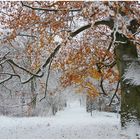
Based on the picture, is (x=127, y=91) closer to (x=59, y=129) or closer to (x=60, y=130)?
(x=60, y=130)

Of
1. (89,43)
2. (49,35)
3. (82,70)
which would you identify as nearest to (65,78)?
(82,70)

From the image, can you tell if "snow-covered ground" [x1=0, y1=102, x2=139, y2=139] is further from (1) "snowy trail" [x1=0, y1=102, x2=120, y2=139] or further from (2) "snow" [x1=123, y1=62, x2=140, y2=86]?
(2) "snow" [x1=123, y1=62, x2=140, y2=86]

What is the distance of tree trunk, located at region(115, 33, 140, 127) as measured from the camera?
46.4 ft

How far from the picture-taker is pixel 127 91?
1431cm

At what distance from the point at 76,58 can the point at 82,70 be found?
1.37 meters

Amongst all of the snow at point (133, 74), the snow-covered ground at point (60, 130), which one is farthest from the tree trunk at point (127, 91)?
the snow-covered ground at point (60, 130)

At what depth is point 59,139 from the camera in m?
14.6

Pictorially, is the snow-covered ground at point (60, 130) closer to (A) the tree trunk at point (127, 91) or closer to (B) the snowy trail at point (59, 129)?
(B) the snowy trail at point (59, 129)

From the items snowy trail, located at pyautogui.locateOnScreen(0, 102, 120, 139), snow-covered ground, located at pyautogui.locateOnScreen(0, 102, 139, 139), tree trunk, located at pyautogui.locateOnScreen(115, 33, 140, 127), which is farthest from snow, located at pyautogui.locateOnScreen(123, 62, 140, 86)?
snowy trail, located at pyautogui.locateOnScreen(0, 102, 120, 139)

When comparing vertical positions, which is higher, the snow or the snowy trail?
the snow

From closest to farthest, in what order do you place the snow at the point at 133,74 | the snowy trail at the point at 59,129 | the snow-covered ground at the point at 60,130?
the snow at the point at 133,74 < the snow-covered ground at the point at 60,130 < the snowy trail at the point at 59,129

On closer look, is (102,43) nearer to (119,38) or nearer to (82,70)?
(82,70)

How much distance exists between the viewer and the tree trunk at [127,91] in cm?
1415

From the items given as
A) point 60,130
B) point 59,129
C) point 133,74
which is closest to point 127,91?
Result: point 133,74
